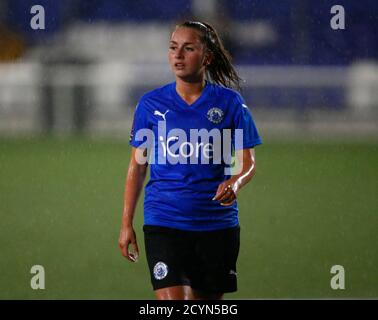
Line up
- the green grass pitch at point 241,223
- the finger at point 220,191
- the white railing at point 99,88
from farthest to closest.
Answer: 1. the white railing at point 99,88
2. the green grass pitch at point 241,223
3. the finger at point 220,191

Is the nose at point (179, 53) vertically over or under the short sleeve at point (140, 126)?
over

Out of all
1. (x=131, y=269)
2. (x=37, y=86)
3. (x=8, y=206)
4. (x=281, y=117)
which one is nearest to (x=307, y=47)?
(x=281, y=117)

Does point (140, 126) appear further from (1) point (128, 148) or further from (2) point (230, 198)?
(1) point (128, 148)

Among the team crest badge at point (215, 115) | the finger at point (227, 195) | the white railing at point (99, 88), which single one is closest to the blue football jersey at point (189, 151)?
the team crest badge at point (215, 115)

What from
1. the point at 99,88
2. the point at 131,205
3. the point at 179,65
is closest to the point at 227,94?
the point at 179,65

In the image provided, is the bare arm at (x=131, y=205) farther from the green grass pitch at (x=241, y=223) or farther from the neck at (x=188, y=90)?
the green grass pitch at (x=241, y=223)

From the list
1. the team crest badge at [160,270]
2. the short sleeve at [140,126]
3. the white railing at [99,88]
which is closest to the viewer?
the team crest badge at [160,270]

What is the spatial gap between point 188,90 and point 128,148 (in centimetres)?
1112

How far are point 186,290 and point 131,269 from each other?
10.0 ft

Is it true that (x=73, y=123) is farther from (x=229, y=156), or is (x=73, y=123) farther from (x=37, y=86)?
(x=229, y=156)

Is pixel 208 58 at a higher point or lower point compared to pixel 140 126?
higher

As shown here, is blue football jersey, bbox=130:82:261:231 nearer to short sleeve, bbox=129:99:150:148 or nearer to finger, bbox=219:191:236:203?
short sleeve, bbox=129:99:150:148

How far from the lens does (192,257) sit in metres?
4.84

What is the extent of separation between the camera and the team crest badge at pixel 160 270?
4781 mm
